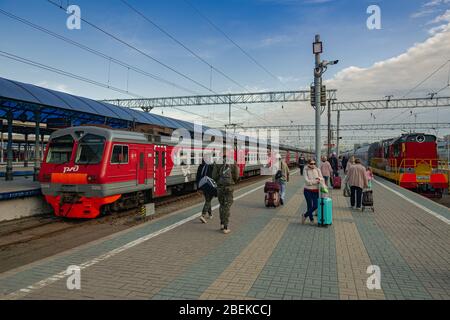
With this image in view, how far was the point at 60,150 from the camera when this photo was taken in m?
10.1

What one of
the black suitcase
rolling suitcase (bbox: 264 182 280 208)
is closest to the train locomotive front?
the black suitcase

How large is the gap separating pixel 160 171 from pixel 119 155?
2597 millimetres

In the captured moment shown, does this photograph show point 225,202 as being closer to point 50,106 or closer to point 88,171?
point 88,171

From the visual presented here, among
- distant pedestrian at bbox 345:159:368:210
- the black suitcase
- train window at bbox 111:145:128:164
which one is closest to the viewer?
the black suitcase

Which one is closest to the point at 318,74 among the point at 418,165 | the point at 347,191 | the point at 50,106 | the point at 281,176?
the point at 281,176

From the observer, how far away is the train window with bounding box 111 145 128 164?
32.0 ft

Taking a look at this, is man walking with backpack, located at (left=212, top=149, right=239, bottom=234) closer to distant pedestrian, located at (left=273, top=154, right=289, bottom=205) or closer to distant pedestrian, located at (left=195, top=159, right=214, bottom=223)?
distant pedestrian, located at (left=195, top=159, right=214, bottom=223)

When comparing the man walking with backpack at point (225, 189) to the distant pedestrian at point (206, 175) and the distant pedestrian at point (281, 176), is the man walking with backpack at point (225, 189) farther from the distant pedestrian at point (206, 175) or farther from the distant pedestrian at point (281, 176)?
the distant pedestrian at point (281, 176)

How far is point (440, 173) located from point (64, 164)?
18.7m

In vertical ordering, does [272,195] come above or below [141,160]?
below
